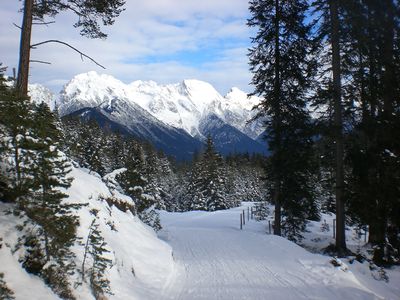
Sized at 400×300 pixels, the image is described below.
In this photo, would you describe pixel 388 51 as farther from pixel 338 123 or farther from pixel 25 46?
pixel 25 46

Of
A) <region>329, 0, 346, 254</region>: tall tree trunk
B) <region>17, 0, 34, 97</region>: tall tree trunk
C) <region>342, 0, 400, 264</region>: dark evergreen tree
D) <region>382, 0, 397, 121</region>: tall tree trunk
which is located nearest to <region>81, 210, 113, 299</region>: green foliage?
<region>17, 0, 34, 97</region>: tall tree trunk

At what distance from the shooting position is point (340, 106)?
15.6m

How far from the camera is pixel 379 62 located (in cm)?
1552

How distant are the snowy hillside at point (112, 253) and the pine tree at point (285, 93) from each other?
783 centimetres

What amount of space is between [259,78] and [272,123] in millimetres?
2427

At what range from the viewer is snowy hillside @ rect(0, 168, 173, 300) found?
19.8ft

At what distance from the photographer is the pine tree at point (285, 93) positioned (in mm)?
19156

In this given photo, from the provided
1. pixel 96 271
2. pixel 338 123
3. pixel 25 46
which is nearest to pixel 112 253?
pixel 96 271

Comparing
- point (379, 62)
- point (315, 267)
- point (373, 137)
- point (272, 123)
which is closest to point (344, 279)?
point (315, 267)

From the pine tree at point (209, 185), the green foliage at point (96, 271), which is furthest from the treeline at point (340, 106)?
the pine tree at point (209, 185)

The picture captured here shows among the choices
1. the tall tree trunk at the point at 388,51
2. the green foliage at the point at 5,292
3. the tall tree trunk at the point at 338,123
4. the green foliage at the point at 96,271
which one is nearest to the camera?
the green foliage at the point at 5,292

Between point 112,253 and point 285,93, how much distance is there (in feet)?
43.0

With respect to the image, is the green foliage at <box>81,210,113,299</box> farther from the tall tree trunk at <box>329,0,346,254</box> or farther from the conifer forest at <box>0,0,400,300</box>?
the tall tree trunk at <box>329,0,346,254</box>

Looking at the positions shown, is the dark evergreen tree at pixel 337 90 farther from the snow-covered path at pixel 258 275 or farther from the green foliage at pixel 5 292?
the green foliage at pixel 5 292
